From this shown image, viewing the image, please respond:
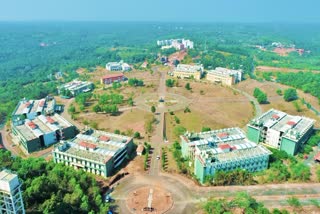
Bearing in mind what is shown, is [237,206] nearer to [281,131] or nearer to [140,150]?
[140,150]

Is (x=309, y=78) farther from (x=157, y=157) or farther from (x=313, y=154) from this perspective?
(x=157, y=157)

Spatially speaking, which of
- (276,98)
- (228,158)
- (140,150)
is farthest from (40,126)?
(276,98)

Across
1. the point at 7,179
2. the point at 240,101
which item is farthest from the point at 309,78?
the point at 7,179

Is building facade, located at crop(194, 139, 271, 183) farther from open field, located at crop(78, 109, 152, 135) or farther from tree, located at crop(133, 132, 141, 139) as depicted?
open field, located at crop(78, 109, 152, 135)

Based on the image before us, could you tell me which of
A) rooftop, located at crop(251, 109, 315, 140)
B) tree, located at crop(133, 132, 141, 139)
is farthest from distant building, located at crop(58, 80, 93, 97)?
rooftop, located at crop(251, 109, 315, 140)

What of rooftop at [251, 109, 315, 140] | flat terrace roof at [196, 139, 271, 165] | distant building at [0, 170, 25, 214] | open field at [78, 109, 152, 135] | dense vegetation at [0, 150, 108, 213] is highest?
distant building at [0, 170, 25, 214]
